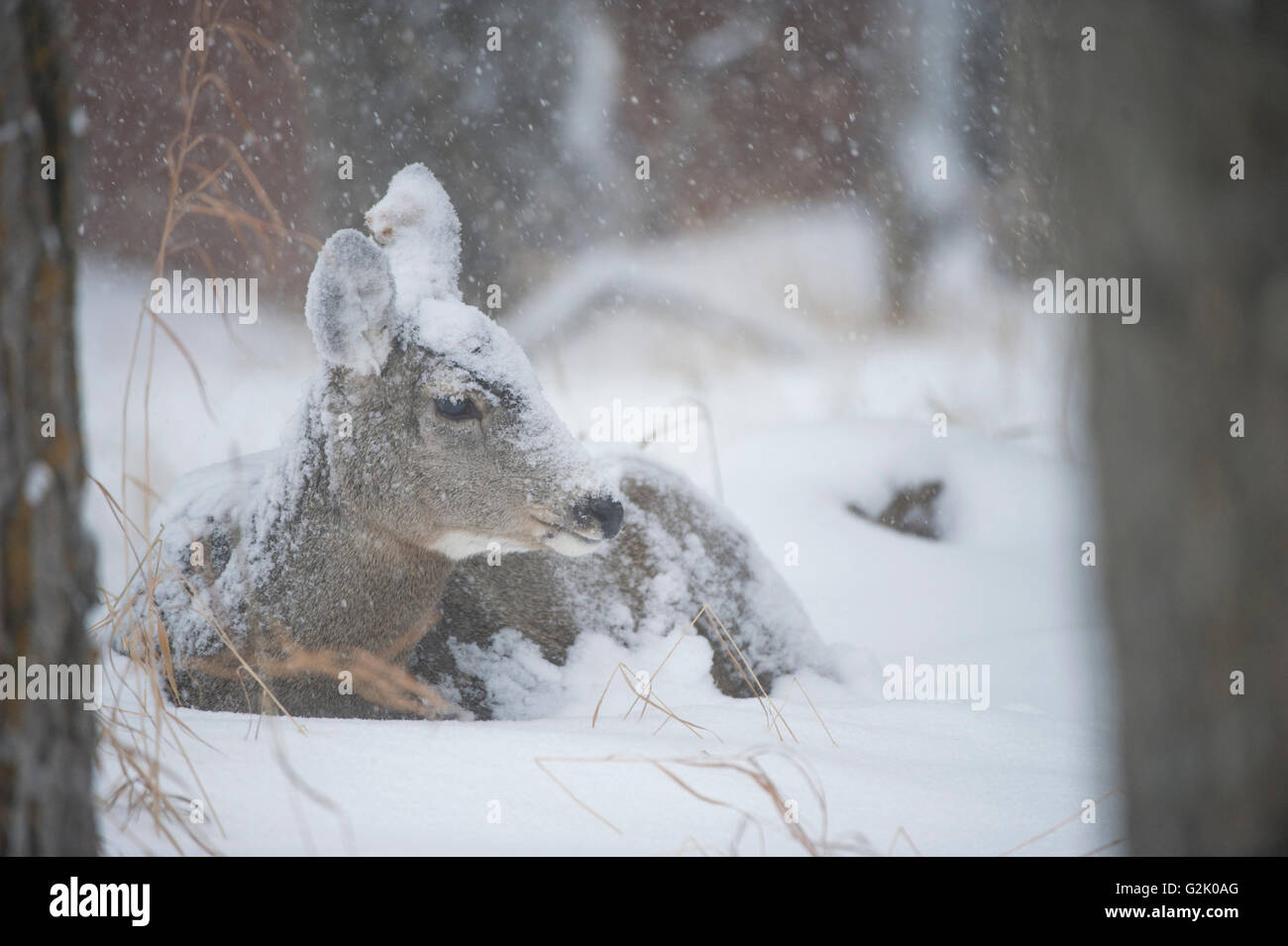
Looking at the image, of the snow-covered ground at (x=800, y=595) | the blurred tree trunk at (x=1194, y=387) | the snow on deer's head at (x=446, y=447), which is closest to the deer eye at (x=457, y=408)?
the snow on deer's head at (x=446, y=447)

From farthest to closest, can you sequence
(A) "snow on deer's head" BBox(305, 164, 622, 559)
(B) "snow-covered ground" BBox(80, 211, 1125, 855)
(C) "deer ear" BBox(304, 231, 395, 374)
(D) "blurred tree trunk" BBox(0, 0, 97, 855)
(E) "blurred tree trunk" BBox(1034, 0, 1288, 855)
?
(A) "snow on deer's head" BBox(305, 164, 622, 559) → (C) "deer ear" BBox(304, 231, 395, 374) → (B) "snow-covered ground" BBox(80, 211, 1125, 855) → (D) "blurred tree trunk" BBox(0, 0, 97, 855) → (E) "blurred tree trunk" BBox(1034, 0, 1288, 855)

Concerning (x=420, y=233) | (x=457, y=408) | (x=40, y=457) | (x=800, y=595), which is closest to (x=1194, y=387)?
(x=40, y=457)

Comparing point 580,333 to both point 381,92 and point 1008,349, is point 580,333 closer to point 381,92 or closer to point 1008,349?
point 381,92

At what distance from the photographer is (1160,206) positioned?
0.80 meters

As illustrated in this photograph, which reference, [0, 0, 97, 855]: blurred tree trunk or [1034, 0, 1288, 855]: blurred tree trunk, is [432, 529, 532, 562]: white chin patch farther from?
[1034, 0, 1288, 855]: blurred tree trunk

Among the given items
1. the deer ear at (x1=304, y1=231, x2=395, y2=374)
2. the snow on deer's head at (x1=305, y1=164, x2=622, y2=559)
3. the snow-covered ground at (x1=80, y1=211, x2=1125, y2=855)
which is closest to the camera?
the snow-covered ground at (x1=80, y1=211, x2=1125, y2=855)

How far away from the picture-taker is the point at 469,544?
Answer: 2.84 metres

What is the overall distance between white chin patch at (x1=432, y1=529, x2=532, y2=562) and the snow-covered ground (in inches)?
21.8

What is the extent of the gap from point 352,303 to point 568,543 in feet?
2.99

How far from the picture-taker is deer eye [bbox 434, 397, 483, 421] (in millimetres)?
2746

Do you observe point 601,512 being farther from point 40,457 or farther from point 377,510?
point 40,457

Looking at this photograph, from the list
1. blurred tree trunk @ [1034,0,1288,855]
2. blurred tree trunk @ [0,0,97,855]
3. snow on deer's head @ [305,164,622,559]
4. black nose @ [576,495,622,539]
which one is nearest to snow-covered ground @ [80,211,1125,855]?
blurred tree trunk @ [1034,0,1288,855]

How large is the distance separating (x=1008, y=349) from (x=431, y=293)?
665 cm
